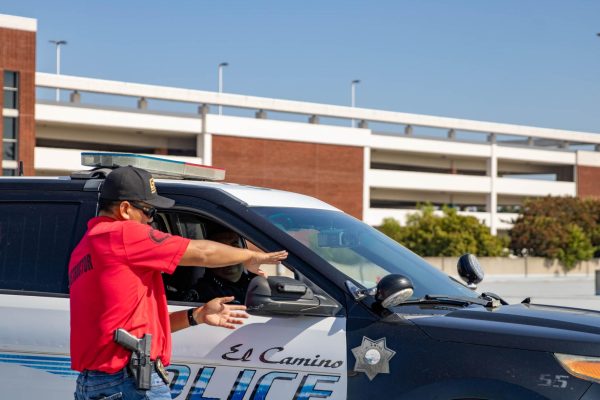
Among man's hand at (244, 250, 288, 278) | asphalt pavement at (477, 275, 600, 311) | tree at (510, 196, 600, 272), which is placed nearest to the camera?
man's hand at (244, 250, 288, 278)

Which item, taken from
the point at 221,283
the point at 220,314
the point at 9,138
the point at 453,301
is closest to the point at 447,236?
the point at 9,138

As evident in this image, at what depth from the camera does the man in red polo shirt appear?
160 inches

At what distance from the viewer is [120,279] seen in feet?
13.4

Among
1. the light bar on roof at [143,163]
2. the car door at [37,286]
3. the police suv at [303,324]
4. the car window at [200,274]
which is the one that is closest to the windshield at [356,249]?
the police suv at [303,324]

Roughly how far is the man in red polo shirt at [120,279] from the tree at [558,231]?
67.6 metres

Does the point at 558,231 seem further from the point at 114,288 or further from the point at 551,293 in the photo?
the point at 114,288

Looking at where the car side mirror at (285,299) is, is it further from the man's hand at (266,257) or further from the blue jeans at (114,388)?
the blue jeans at (114,388)

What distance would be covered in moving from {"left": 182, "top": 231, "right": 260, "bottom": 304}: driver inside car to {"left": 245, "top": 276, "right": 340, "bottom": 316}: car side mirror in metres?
0.59

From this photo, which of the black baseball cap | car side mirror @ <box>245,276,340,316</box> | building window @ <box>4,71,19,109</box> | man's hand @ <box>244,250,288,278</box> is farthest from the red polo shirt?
Answer: building window @ <box>4,71,19,109</box>

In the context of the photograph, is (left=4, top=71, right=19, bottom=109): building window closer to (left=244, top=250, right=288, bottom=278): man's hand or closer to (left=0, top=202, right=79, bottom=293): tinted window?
(left=0, top=202, right=79, bottom=293): tinted window

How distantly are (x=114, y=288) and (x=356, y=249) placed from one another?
1756 mm

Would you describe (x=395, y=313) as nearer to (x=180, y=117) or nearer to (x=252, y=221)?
(x=252, y=221)

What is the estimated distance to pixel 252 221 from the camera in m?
5.07

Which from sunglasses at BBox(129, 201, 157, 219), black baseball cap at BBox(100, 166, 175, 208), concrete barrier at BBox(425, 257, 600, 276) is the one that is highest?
black baseball cap at BBox(100, 166, 175, 208)
